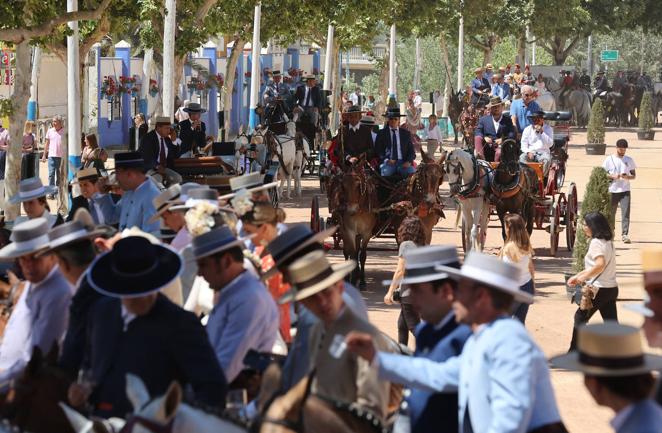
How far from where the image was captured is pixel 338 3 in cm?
3225

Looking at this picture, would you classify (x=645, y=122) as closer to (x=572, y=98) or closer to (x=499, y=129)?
(x=572, y=98)

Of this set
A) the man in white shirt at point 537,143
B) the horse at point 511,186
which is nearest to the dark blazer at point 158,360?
the horse at point 511,186

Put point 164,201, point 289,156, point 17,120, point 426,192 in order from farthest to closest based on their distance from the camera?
point 289,156 < point 17,120 < point 426,192 < point 164,201

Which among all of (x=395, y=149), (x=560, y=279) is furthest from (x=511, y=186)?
(x=395, y=149)

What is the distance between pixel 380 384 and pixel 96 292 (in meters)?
1.74

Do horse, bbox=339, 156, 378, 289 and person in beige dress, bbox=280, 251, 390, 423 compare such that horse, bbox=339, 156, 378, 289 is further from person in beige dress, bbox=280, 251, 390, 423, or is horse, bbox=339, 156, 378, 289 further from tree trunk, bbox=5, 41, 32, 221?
person in beige dress, bbox=280, 251, 390, 423

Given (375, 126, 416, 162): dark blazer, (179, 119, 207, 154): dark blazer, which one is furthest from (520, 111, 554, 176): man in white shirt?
(179, 119, 207, 154): dark blazer

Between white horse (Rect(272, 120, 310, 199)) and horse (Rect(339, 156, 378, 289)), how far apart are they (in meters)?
11.9

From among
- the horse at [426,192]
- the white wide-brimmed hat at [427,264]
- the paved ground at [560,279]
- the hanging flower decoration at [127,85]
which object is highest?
the white wide-brimmed hat at [427,264]

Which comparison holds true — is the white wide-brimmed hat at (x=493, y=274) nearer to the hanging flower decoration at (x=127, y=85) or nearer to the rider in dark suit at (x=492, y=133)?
the rider in dark suit at (x=492, y=133)

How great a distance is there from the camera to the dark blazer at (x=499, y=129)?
24.7m

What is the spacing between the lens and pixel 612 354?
18.1ft

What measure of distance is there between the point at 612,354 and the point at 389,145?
51.6 feet

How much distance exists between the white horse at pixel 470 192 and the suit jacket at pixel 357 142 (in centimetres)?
182
